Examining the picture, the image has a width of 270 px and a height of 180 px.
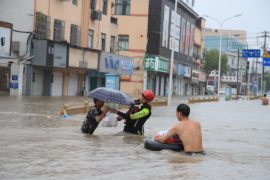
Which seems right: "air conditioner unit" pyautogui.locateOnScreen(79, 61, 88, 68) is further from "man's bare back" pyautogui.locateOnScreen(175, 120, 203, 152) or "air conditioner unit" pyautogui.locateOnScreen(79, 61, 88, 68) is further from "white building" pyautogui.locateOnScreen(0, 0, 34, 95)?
"man's bare back" pyautogui.locateOnScreen(175, 120, 203, 152)

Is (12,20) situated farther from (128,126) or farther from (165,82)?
(165,82)

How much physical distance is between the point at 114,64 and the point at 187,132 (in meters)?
40.7

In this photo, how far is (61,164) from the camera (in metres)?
9.45

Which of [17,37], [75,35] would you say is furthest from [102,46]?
[17,37]

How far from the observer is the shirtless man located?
36.1ft


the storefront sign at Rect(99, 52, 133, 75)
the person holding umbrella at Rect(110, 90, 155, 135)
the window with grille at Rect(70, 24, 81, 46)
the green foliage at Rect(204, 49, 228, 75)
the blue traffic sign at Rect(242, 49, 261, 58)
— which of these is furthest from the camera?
the green foliage at Rect(204, 49, 228, 75)

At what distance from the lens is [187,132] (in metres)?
11.0

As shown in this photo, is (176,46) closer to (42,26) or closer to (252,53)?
(252,53)

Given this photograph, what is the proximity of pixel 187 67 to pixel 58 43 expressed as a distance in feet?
153

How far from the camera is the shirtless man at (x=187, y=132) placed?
1100 centimetres

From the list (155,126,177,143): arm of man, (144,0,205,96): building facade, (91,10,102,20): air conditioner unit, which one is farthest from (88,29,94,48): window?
(155,126,177,143): arm of man

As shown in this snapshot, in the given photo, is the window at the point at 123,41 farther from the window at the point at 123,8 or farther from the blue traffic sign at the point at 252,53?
the blue traffic sign at the point at 252,53

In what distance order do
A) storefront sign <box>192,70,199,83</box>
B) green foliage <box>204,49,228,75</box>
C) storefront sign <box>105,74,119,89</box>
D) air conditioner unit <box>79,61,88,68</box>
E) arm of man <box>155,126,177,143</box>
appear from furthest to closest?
green foliage <box>204,49,228,75</box> → storefront sign <box>192,70,199,83</box> → air conditioner unit <box>79,61,88,68</box> → storefront sign <box>105,74,119,89</box> → arm of man <box>155,126,177,143</box>

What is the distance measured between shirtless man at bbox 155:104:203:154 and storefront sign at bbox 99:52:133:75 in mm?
37150
